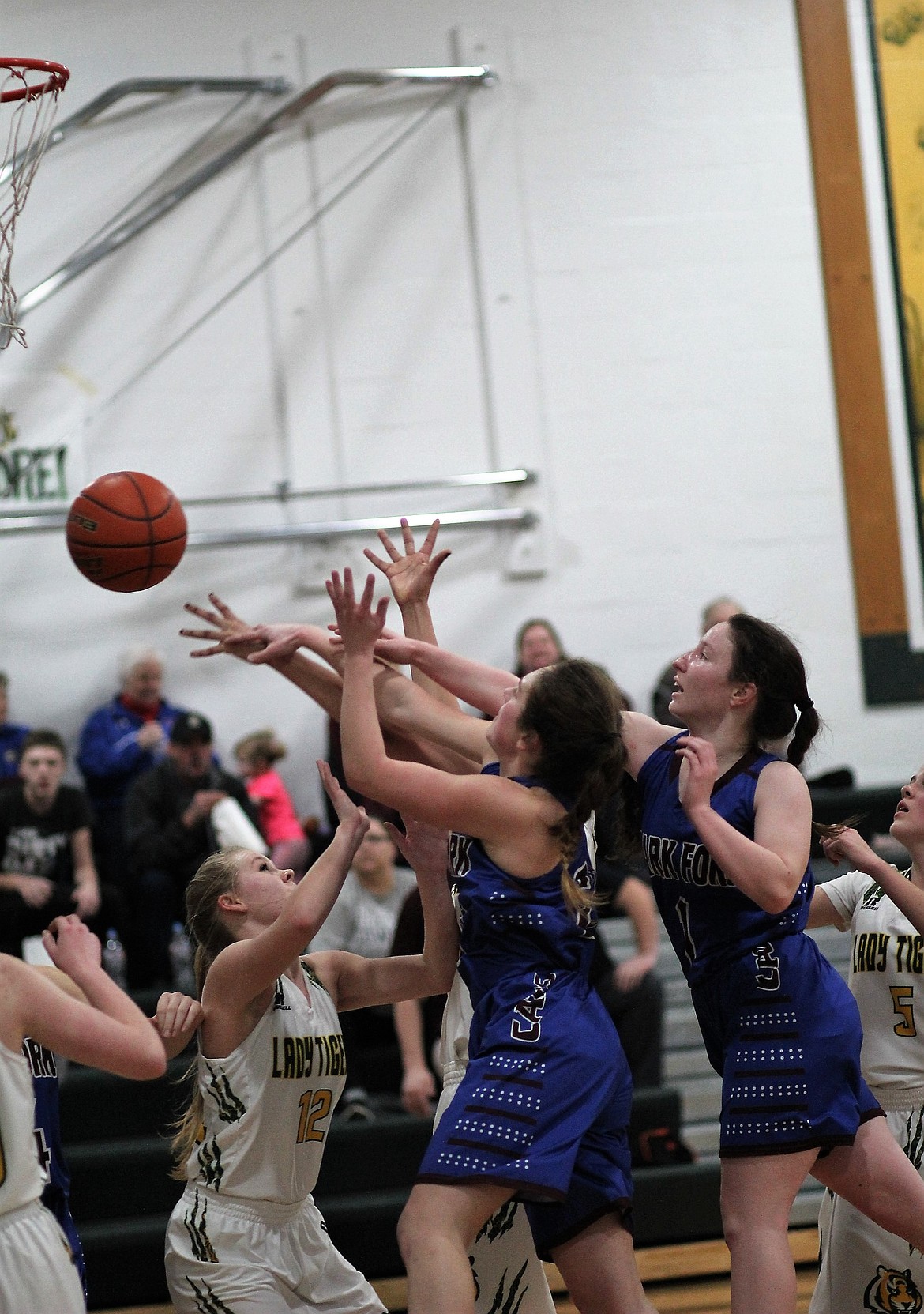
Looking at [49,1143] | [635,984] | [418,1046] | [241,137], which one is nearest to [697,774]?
[49,1143]

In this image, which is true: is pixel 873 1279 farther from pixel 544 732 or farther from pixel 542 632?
pixel 542 632

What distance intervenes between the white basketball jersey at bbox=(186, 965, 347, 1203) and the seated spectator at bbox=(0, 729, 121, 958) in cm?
383

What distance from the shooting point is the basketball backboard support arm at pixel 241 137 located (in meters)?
9.52

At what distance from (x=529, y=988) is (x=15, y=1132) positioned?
1.06m

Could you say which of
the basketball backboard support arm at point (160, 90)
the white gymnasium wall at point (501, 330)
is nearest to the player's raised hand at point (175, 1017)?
the white gymnasium wall at point (501, 330)

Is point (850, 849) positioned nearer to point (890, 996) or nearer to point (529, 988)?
point (890, 996)

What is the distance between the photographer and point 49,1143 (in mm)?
3273

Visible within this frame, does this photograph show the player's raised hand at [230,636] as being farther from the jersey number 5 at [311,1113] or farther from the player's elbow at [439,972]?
the jersey number 5 at [311,1113]

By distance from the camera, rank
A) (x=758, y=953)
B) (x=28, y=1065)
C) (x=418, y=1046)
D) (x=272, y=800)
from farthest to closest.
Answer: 1. (x=272, y=800)
2. (x=418, y=1046)
3. (x=758, y=953)
4. (x=28, y=1065)

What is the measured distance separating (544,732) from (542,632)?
5698 mm

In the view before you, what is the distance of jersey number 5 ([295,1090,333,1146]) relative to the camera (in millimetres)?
3490

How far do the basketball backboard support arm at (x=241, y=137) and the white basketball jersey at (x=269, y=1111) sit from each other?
6.98 metres

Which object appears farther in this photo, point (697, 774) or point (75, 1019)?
point (697, 774)

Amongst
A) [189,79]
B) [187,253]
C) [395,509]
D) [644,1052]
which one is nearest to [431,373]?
[395,509]
